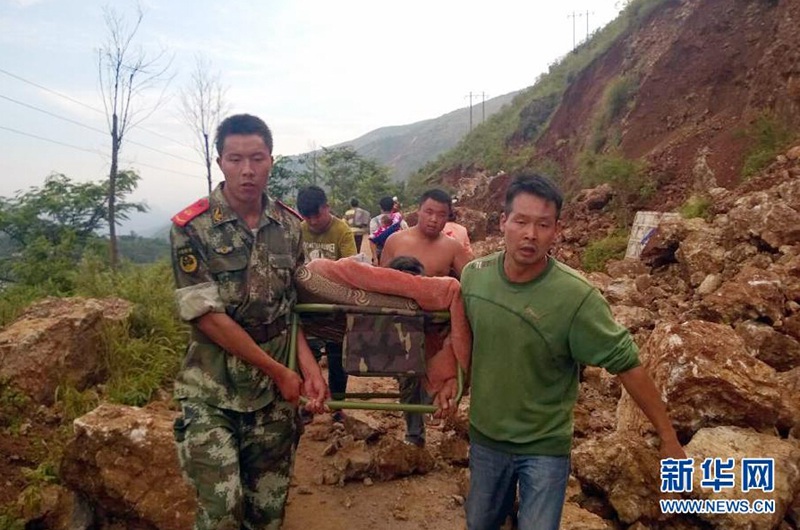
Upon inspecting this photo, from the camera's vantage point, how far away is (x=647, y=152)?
45.0 ft

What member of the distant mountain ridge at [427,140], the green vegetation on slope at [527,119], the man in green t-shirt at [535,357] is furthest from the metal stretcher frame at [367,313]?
the distant mountain ridge at [427,140]

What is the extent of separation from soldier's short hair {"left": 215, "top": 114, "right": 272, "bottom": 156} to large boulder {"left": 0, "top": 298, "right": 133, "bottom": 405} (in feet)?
10.9

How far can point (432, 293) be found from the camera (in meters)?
2.29

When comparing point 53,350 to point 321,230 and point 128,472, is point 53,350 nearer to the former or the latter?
point 128,472

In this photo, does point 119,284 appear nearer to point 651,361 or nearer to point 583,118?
point 651,361

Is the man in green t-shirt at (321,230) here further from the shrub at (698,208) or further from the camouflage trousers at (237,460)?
the shrub at (698,208)

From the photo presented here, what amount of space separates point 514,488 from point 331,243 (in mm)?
2812

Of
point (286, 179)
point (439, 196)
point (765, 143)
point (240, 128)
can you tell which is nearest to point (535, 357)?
point (240, 128)

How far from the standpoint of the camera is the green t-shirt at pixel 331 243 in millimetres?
4629

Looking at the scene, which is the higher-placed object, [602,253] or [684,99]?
[684,99]

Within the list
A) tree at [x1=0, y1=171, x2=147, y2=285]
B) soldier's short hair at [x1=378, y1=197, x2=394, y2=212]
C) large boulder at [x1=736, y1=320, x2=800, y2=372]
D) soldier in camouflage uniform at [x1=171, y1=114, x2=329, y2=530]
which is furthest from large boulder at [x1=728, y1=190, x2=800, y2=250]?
tree at [x1=0, y1=171, x2=147, y2=285]

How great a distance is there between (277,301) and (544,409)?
112 cm

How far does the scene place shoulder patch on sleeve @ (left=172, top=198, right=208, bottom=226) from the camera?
2.16 m

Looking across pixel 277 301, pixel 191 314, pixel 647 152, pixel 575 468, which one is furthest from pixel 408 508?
pixel 647 152
